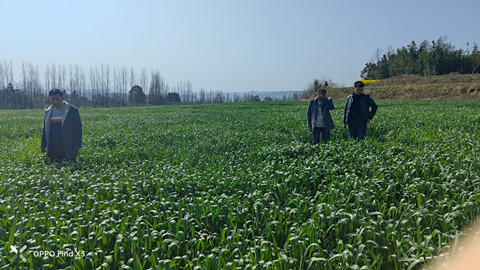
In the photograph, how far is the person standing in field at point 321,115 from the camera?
30.3ft

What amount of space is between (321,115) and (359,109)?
107 centimetres

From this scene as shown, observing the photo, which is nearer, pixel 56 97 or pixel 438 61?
pixel 56 97

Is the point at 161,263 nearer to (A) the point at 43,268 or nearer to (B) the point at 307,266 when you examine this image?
(A) the point at 43,268

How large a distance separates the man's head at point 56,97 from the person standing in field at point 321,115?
6.66m

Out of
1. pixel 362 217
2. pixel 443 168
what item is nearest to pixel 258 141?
pixel 443 168

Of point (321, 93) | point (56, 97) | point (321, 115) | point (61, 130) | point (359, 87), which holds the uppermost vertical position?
point (359, 87)

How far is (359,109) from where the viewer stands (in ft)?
29.5

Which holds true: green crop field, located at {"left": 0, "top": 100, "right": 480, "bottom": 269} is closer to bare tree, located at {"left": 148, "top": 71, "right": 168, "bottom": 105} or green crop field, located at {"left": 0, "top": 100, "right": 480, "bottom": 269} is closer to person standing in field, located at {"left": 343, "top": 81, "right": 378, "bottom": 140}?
person standing in field, located at {"left": 343, "top": 81, "right": 378, "bottom": 140}

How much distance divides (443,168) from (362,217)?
287 centimetres

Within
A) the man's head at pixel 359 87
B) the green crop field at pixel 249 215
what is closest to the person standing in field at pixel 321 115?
the man's head at pixel 359 87

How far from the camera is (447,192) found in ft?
16.1

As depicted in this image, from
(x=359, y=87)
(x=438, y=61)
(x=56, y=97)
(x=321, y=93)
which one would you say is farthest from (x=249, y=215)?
(x=438, y=61)

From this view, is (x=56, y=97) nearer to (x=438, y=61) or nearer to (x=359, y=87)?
(x=359, y=87)

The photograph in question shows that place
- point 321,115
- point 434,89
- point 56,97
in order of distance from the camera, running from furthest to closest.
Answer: point 434,89 < point 321,115 < point 56,97
